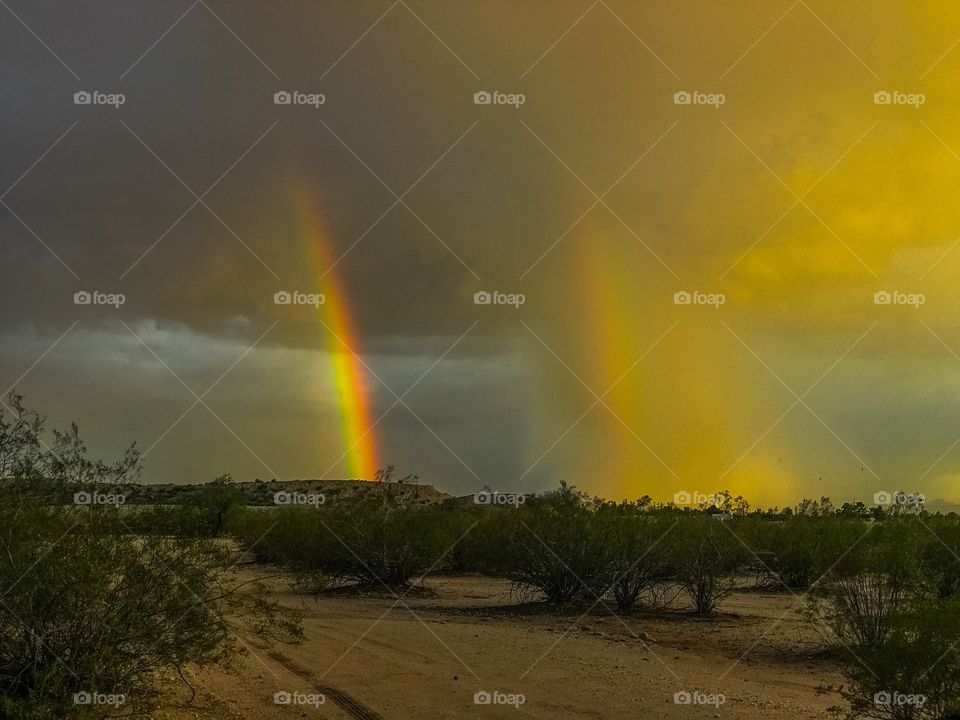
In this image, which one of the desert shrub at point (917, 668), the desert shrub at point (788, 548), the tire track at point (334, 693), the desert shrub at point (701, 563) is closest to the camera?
the desert shrub at point (917, 668)

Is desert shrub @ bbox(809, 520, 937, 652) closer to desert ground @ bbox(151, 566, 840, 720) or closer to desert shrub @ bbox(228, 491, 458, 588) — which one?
desert ground @ bbox(151, 566, 840, 720)

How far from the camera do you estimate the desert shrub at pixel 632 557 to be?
25.9m

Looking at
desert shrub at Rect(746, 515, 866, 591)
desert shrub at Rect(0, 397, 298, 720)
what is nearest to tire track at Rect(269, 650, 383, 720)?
desert shrub at Rect(0, 397, 298, 720)

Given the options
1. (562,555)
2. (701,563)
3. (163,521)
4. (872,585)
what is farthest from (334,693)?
(701,563)

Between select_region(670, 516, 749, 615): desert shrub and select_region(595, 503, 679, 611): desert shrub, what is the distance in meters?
0.35

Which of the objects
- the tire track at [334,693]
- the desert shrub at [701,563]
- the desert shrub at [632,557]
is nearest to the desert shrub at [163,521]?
the tire track at [334,693]

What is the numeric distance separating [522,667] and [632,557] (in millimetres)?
9713

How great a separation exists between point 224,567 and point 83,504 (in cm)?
205

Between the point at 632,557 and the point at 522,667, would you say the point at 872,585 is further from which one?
the point at 632,557

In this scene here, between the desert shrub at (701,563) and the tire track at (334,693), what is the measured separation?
1176 cm

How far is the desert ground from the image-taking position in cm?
Result: 1391

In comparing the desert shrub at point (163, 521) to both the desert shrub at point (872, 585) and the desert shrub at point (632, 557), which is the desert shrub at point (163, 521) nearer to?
the desert shrub at point (872, 585)

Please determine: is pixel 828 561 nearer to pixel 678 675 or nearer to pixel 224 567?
pixel 678 675

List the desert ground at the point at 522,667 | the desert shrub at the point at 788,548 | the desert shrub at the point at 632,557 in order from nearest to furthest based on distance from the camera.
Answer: the desert ground at the point at 522,667
the desert shrub at the point at 632,557
the desert shrub at the point at 788,548
